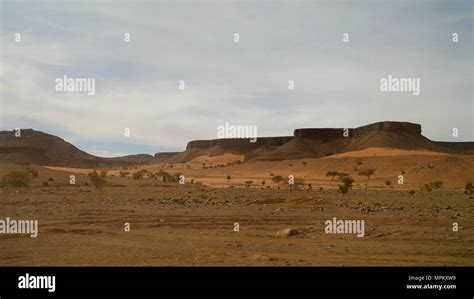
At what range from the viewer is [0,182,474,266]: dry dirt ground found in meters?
9.24

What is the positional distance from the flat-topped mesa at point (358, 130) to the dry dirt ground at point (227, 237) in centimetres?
8970

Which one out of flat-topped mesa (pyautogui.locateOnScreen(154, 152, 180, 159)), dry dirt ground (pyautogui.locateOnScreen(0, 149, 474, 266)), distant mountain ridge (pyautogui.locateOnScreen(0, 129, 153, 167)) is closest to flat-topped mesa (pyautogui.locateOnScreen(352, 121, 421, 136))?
distant mountain ridge (pyautogui.locateOnScreen(0, 129, 153, 167))

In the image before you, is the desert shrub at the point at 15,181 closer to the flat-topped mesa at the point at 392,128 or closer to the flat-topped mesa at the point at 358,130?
the flat-topped mesa at the point at 358,130

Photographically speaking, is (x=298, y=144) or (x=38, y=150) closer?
(x=38, y=150)

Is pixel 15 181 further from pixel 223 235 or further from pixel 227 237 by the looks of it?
pixel 227 237

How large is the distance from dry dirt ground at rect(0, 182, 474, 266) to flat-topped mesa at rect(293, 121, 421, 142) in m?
89.7

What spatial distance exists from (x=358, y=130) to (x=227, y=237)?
343 ft

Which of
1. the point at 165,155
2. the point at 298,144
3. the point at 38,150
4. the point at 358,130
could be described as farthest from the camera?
the point at 165,155

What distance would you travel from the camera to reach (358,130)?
367ft
